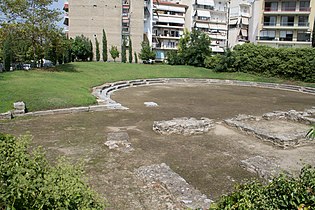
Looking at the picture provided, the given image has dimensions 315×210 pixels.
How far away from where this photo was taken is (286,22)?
52.9m

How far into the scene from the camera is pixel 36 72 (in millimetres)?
27062

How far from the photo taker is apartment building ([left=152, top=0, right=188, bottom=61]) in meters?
65.7

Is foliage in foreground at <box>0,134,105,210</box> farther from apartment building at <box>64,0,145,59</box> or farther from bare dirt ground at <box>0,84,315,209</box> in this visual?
apartment building at <box>64,0,145,59</box>

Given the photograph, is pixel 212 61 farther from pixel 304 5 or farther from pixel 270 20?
pixel 304 5

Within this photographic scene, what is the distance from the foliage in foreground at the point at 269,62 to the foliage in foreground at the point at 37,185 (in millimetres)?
35077

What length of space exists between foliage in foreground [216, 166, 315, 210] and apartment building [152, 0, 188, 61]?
62702mm

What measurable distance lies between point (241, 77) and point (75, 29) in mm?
36791

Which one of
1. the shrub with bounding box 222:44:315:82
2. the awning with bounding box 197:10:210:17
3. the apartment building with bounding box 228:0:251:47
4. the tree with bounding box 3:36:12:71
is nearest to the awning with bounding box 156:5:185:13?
the awning with bounding box 197:10:210:17

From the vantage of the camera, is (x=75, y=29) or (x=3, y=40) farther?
(x=75, y=29)

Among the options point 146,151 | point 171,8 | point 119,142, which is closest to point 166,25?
point 171,8

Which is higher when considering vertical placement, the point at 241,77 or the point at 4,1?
the point at 4,1

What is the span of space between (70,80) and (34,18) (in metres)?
7.17

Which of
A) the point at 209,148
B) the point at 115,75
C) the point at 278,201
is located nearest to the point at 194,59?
the point at 115,75

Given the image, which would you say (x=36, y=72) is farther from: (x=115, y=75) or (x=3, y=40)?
(x=115, y=75)
